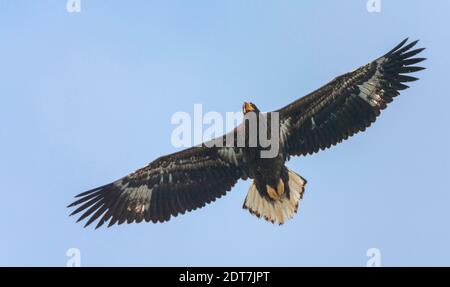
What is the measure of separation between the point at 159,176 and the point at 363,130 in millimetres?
4180

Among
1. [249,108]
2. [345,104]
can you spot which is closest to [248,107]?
[249,108]

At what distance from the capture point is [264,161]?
661 inches

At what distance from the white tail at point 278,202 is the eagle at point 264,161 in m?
0.02

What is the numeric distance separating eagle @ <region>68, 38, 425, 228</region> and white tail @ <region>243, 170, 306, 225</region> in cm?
2

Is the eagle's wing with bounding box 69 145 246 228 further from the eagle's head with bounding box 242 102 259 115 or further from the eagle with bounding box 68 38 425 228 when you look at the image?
the eagle's head with bounding box 242 102 259 115

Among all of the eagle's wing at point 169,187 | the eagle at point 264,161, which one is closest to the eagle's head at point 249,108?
the eagle at point 264,161

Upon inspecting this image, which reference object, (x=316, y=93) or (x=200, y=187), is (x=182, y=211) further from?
(x=316, y=93)

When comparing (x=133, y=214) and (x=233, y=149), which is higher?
(x=233, y=149)

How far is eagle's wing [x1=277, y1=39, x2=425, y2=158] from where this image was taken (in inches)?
664

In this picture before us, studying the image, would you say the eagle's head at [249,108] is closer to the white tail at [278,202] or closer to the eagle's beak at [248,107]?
the eagle's beak at [248,107]

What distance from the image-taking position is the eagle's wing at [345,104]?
55.4 feet

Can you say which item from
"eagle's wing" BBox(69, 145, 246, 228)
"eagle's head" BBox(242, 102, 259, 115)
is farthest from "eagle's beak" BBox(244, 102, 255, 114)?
"eagle's wing" BBox(69, 145, 246, 228)
